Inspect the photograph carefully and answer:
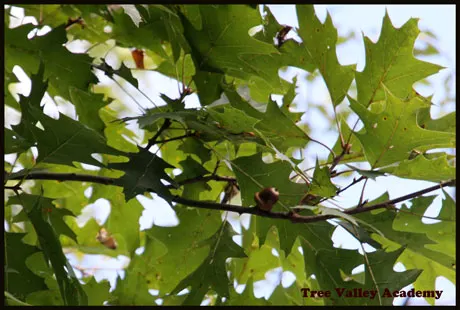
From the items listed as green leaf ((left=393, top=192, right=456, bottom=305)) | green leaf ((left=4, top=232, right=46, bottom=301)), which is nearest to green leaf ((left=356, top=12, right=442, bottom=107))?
green leaf ((left=393, top=192, right=456, bottom=305))

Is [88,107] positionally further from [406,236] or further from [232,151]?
[406,236]

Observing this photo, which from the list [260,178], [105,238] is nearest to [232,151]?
[260,178]

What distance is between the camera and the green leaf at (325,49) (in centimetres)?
167

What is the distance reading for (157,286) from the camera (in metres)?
2.13

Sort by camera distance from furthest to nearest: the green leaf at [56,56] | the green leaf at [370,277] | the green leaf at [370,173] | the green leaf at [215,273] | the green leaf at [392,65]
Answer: the green leaf at [56,56] → the green leaf at [215,273] → the green leaf at [392,65] → the green leaf at [370,277] → the green leaf at [370,173]

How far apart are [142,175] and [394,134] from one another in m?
0.53

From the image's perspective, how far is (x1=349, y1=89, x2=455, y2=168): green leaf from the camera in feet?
4.89

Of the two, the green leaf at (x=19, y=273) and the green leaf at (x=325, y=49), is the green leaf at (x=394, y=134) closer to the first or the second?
the green leaf at (x=325, y=49)

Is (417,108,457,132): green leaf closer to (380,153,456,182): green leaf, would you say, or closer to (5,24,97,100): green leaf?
(380,153,456,182): green leaf

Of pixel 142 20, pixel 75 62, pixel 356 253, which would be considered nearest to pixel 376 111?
pixel 356 253

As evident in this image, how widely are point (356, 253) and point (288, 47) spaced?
529 mm

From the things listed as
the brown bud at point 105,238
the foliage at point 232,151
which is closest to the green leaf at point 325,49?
the foliage at point 232,151

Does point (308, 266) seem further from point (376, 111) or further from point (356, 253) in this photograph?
point (376, 111)

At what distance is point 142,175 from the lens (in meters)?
1.50
